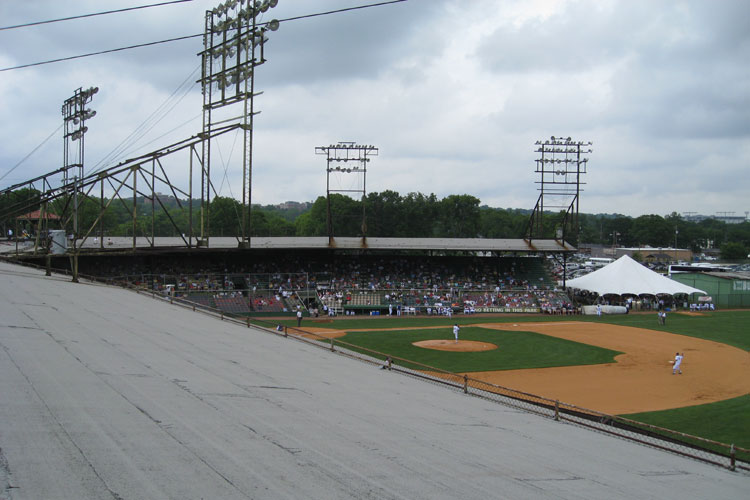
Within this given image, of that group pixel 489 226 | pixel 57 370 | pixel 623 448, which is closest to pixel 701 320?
pixel 623 448

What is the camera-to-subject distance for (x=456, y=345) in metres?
28.7

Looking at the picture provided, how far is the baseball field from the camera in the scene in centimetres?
1784

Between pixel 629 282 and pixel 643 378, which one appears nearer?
pixel 643 378

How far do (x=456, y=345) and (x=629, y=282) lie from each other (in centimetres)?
2707

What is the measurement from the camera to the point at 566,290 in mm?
51219

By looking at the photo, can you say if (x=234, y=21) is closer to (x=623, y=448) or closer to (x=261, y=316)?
(x=261, y=316)

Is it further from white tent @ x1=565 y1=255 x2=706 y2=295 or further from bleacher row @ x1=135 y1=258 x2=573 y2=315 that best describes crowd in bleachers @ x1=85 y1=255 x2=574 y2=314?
white tent @ x1=565 y1=255 x2=706 y2=295

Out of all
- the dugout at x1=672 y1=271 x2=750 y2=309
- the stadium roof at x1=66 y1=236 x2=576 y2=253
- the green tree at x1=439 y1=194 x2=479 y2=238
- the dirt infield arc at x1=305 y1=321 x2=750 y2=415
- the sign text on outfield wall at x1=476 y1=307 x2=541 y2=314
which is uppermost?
the green tree at x1=439 y1=194 x2=479 y2=238

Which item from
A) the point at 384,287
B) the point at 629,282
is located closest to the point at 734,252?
the point at 629,282

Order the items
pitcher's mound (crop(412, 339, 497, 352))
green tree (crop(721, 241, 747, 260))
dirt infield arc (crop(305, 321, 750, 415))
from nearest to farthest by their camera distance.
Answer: dirt infield arc (crop(305, 321, 750, 415)), pitcher's mound (crop(412, 339, 497, 352)), green tree (crop(721, 241, 747, 260))

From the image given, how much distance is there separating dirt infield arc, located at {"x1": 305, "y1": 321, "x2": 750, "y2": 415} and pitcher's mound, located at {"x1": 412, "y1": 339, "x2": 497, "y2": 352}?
4873 mm

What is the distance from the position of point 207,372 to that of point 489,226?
122 m

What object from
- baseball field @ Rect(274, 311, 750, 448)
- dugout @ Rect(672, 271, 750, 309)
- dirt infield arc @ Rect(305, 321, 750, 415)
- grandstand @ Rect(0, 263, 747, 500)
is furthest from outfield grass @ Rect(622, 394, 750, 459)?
dugout @ Rect(672, 271, 750, 309)

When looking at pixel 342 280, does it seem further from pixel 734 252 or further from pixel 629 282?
pixel 734 252
